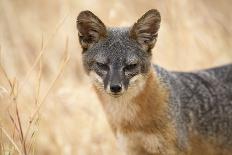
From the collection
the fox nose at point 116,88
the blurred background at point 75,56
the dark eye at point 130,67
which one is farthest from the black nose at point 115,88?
the blurred background at point 75,56

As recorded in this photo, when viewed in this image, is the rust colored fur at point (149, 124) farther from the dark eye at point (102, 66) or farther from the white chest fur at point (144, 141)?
the dark eye at point (102, 66)

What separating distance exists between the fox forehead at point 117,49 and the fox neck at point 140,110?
0.77 feet

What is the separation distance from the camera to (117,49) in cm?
652

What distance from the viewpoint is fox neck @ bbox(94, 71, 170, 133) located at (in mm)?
6656

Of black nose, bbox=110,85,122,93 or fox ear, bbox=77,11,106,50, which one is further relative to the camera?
fox ear, bbox=77,11,106,50

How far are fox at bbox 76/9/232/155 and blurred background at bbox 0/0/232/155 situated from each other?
0.87 metres

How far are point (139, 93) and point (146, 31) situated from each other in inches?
20.4

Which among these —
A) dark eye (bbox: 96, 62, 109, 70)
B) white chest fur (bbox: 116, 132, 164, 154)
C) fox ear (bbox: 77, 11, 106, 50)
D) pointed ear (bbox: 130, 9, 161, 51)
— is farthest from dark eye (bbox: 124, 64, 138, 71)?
white chest fur (bbox: 116, 132, 164, 154)

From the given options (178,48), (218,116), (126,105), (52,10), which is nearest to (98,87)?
(126,105)

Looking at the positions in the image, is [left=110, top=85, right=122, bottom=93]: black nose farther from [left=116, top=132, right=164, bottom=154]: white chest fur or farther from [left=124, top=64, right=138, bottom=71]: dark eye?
[left=116, top=132, right=164, bottom=154]: white chest fur

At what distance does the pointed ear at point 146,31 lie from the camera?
260 inches

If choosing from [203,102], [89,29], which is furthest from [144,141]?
[89,29]

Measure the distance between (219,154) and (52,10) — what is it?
376 cm

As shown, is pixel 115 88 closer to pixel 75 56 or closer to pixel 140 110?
pixel 140 110
